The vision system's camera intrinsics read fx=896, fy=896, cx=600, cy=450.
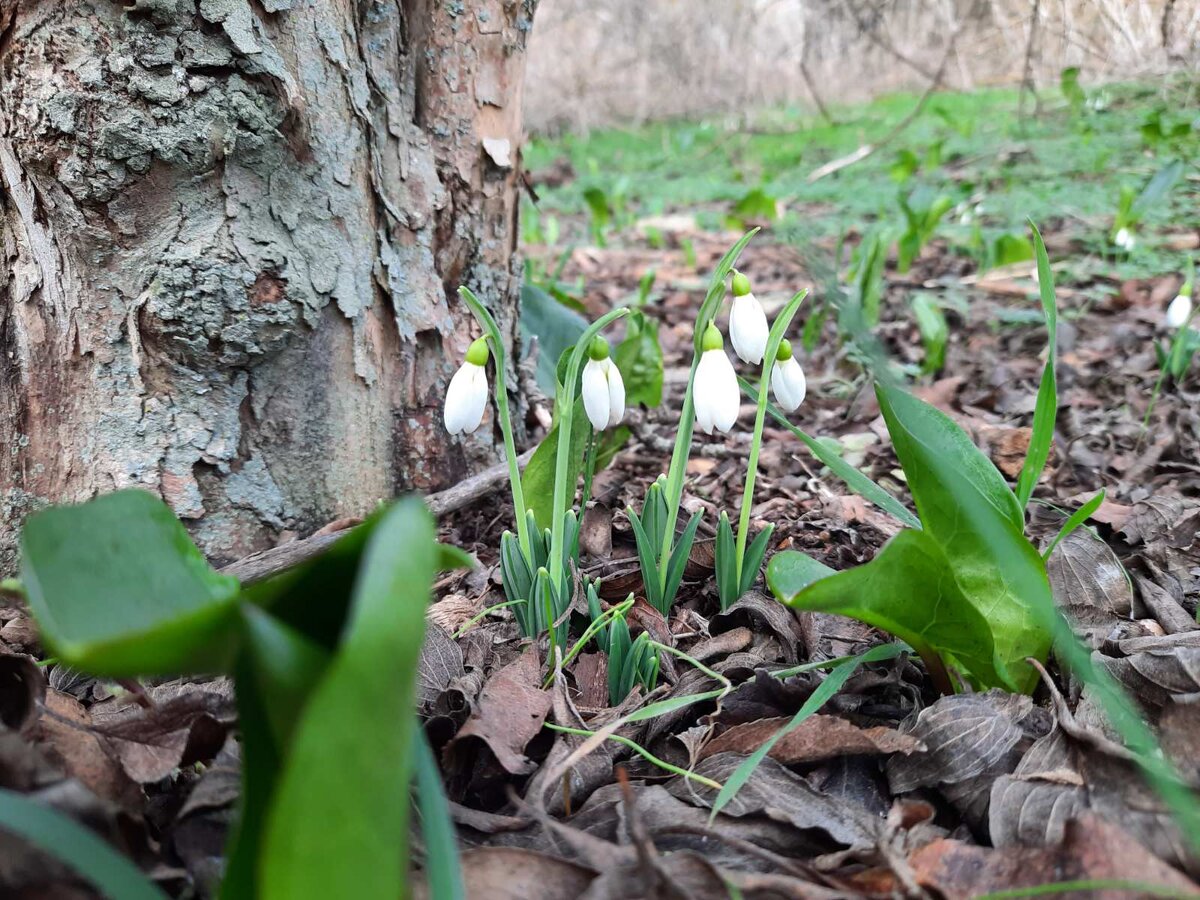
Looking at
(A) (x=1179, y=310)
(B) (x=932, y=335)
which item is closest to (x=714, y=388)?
(B) (x=932, y=335)

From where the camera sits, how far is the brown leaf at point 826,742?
1.11 metres

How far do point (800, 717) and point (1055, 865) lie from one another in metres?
0.30

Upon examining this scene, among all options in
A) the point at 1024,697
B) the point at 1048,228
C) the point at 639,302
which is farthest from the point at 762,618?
the point at 1048,228

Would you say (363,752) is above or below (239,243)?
below

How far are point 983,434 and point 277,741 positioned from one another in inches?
86.1

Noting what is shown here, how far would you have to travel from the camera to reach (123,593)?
0.75m

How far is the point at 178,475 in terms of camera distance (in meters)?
1.69

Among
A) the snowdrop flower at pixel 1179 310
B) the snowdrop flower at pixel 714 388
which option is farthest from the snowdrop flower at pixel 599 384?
the snowdrop flower at pixel 1179 310

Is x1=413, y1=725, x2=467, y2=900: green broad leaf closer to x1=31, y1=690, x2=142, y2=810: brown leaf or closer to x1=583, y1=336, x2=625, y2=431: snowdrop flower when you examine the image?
x1=31, y1=690, x2=142, y2=810: brown leaf

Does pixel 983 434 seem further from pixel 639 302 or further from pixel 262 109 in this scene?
pixel 262 109

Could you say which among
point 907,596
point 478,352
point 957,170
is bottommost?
point 907,596

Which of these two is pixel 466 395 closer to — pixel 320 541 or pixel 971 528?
pixel 320 541

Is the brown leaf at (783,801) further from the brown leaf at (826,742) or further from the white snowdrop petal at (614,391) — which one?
the white snowdrop petal at (614,391)

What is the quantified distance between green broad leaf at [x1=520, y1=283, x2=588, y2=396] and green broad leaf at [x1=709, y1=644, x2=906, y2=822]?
4.56 ft
